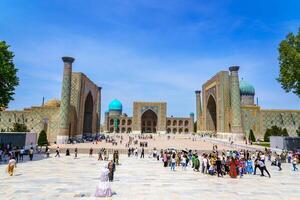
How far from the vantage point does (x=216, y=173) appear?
45.6 feet

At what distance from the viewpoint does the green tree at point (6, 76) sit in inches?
821

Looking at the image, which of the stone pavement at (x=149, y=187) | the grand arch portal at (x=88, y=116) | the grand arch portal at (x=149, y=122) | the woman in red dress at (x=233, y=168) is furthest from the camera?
the grand arch portal at (x=149, y=122)

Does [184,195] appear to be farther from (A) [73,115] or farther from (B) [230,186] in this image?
(A) [73,115]

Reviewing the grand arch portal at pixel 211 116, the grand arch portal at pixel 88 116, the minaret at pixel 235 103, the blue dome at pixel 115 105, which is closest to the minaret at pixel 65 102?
the grand arch portal at pixel 88 116

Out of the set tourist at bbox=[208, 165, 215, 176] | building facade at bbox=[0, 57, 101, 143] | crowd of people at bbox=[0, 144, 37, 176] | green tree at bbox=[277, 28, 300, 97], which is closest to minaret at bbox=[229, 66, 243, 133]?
green tree at bbox=[277, 28, 300, 97]

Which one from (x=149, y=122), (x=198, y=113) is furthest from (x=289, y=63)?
(x=149, y=122)

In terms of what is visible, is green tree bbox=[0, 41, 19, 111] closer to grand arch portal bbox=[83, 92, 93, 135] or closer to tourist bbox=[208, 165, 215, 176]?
tourist bbox=[208, 165, 215, 176]

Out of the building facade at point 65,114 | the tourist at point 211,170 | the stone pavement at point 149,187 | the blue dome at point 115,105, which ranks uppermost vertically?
the blue dome at point 115,105

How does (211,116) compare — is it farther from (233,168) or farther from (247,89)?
(233,168)

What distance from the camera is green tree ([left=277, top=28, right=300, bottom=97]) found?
2341 centimetres

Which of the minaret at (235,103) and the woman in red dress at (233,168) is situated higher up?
the minaret at (235,103)

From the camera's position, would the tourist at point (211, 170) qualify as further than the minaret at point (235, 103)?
No

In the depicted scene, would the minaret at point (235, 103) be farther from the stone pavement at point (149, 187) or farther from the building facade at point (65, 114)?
the stone pavement at point (149, 187)

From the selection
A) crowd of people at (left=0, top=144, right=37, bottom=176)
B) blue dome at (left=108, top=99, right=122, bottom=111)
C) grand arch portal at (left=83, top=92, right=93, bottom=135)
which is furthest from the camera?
blue dome at (left=108, top=99, right=122, bottom=111)
